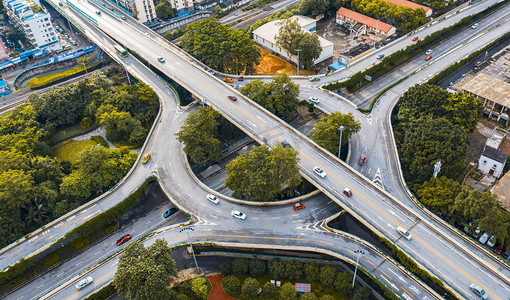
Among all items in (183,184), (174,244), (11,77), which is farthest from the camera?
(11,77)

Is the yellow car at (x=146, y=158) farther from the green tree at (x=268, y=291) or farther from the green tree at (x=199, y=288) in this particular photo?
the green tree at (x=268, y=291)

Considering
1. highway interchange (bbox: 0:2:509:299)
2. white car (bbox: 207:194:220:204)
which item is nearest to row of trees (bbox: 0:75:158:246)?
highway interchange (bbox: 0:2:509:299)

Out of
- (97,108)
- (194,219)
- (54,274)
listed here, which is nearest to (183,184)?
(194,219)

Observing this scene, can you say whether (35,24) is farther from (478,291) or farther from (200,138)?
(478,291)

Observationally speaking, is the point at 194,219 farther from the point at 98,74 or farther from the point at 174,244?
the point at 98,74

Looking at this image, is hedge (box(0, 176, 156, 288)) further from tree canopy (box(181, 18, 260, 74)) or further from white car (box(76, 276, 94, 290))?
tree canopy (box(181, 18, 260, 74))

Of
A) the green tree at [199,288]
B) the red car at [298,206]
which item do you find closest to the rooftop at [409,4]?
the red car at [298,206]

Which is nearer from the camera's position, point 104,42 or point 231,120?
point 231,120
